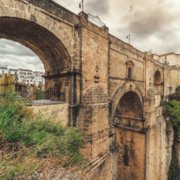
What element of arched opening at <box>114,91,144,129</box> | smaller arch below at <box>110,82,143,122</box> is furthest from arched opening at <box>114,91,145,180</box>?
smaller arch below at <box>110,82,143,122</box>

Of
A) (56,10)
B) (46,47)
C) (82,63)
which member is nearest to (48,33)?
(46,47)

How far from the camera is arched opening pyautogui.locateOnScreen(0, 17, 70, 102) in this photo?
6.12 m

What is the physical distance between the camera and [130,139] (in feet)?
51.0

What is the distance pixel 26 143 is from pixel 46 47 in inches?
178

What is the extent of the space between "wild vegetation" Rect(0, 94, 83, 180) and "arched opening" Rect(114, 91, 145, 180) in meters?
10.0

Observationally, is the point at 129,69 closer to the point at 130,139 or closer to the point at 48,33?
the point at 130,139

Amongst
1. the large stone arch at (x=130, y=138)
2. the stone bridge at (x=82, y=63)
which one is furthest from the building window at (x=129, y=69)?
the large stone arch at (x=130, y=138)

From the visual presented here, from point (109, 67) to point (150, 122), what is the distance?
26.4 feet

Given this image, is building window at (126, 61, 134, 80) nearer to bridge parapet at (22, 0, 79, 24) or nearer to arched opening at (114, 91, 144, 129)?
arched opening at (114, 91, 144, 129)

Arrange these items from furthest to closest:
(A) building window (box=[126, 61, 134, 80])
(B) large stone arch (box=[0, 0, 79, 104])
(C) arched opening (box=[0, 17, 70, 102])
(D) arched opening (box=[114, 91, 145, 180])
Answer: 1. (D) arched opening (box=[114, 91, 145, 180])
2. (A) building window (box=[126, 61, 134, 80])
3. (C) arched opening (box=[0, 17, 70, 102])
4. (B) large stone arch (box=[0, 0, 79, 104])

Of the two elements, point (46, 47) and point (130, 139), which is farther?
point (130, 139)

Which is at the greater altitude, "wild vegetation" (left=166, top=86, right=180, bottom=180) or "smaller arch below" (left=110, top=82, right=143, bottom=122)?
"smaller arch below" (left=110, top=82, right=143, bottom=122)

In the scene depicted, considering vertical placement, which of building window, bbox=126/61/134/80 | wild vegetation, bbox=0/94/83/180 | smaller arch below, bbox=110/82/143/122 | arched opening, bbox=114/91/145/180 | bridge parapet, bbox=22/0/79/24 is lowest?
arched opening, bbox=114/91/145/180

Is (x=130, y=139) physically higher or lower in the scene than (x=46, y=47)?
lower
